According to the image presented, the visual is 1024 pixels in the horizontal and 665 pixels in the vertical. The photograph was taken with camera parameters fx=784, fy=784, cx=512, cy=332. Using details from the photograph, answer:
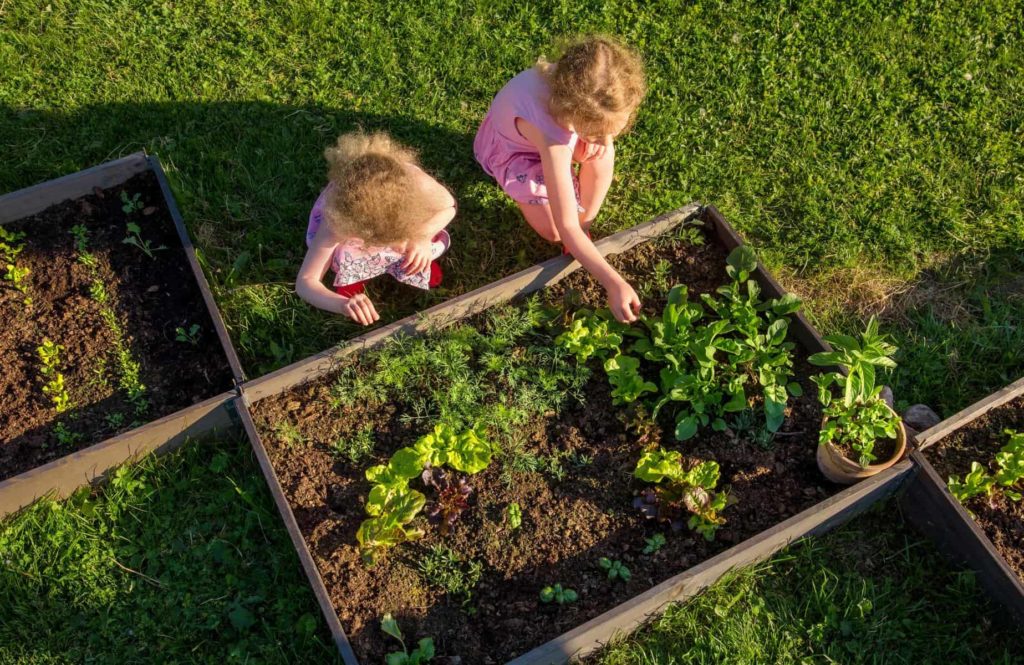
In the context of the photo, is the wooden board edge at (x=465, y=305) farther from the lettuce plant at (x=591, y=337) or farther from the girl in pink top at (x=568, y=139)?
the lettuce plant at (x=591, y=337)

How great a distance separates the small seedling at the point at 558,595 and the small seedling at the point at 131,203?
2.65 metres

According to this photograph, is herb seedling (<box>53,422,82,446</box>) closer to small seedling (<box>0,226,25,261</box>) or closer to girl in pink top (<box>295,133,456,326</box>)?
small seedling (<box>0,226,25,261</box>)

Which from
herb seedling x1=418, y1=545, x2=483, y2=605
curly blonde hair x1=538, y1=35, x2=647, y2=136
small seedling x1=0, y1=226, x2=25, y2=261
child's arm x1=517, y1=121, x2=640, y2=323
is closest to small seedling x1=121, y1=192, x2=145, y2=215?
small seedling x1=0, y1=226, x2=25, y2=261

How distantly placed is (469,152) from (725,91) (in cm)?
150

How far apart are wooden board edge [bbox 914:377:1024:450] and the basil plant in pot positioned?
182mm

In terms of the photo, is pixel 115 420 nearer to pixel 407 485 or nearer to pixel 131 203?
pixel 131 203

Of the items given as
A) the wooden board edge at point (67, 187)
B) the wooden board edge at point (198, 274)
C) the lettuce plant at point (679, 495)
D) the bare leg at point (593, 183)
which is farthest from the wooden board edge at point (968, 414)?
the wooden board edge at point (67, 187)

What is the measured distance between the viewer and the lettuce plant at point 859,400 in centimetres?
290

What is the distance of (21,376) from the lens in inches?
134

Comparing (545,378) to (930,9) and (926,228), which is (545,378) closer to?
(926,228)

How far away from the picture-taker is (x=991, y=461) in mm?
3273

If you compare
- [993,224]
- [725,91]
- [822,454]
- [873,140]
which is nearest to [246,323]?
[822,454]

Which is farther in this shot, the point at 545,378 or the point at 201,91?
the point at 201,91

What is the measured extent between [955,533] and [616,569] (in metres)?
1.34
